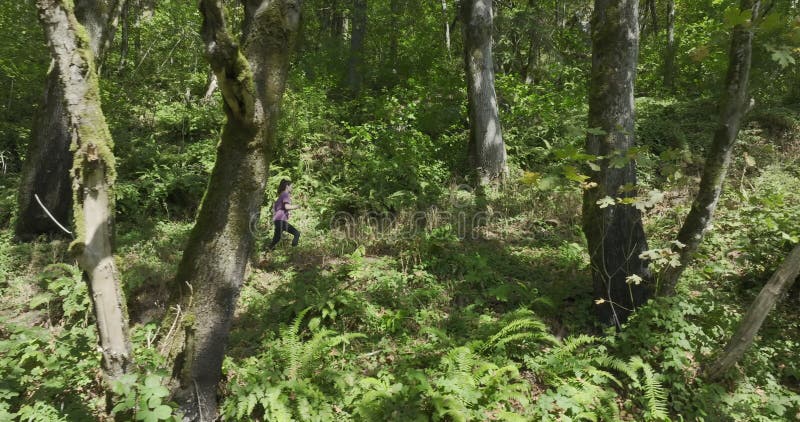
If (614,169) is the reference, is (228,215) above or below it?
below

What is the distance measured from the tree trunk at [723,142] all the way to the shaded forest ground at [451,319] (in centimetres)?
29

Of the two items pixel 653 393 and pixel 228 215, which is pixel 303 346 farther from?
pixel 653 393

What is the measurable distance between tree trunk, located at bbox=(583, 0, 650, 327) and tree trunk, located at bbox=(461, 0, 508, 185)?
17.0ft

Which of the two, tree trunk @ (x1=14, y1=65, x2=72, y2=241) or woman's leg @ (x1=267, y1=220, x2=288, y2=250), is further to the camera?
woman's leg @ (x1=267, y1=220, x2=288, y2=250)

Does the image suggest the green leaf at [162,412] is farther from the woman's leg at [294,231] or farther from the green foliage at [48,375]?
the woman's leg at [294,231]

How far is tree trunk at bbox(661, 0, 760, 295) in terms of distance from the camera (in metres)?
4.82

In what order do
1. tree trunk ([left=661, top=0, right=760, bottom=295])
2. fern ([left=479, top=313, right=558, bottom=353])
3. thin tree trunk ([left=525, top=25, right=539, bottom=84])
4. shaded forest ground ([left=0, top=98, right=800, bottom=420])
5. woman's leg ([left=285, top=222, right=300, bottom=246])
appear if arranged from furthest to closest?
thin tree trunk ([left=525, top=25, right=539, bottom=84]) < woman's leg ([left=285, top=222, right=300, bottom=246]) < fern ([left=479, top=313, right=558, bottom=353]) < tree trunk ([left=661, top=0, right=760, bottom=295]) < shaded forest ground ([left=0, top=98, right=800, bottom=420])

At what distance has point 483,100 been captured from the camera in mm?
10852

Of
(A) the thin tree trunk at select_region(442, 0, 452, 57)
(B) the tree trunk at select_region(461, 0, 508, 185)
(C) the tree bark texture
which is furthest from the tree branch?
(A) the thin tree trunk at select_region(442, 0, 452, 57)

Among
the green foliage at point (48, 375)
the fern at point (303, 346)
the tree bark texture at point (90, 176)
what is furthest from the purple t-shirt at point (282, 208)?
the tree bark texture at point (90, 176)

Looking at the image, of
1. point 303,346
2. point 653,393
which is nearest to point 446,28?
point 303,346

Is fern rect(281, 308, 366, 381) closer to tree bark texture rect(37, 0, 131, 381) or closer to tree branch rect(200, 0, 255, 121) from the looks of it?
tree bark texture rect(37, 0, 131, 381)

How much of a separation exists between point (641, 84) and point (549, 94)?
19.3 ft

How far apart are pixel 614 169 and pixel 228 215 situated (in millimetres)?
4575
